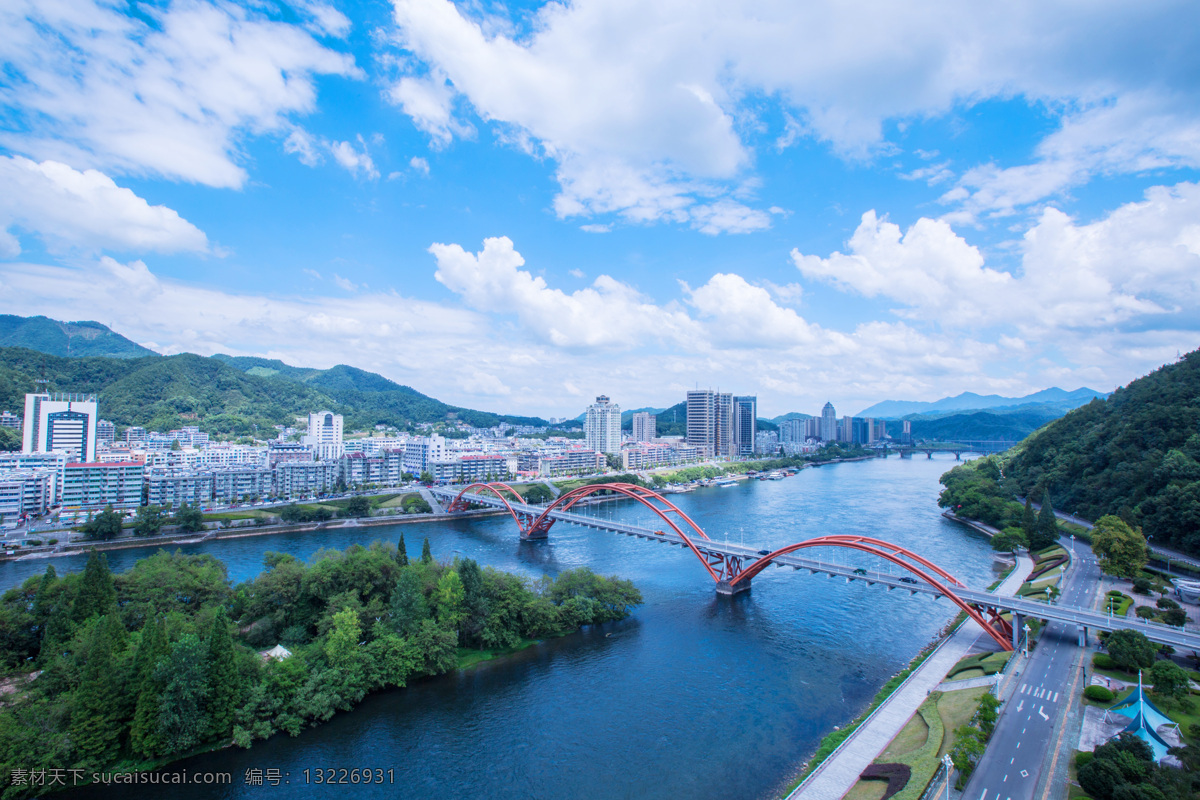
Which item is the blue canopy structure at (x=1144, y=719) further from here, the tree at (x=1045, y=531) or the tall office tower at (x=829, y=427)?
the tall office tower at (x=829, y=427)

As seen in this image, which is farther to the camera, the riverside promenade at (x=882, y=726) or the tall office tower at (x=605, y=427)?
the tall office tower at (x=605, y=427)

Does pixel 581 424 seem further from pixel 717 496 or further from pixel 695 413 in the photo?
pixel 717 496

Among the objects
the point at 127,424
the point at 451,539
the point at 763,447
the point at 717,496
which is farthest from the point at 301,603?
the point at 763,447

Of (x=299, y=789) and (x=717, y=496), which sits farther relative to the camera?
(x=717, y=496)

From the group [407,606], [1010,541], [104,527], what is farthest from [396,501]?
[1010,541]

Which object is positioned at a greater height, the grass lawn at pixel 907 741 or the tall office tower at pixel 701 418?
the tall office tower at pixel 701 418

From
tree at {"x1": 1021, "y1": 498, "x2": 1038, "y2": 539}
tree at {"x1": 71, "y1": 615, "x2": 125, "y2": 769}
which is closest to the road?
tree at {"x1": 1021, "y1": 498, "x2": 1038, "y2": 539}

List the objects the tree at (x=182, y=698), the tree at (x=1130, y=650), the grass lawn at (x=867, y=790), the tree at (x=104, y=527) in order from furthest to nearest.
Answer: the tree at (x=104, y=527) → the tree at (x=1130, y=650) → the tree at (x=182, y=698) → the grass lawn at (x=867, y=790)

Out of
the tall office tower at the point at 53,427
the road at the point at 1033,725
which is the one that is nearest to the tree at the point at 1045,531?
the road at the point at 1033,725
